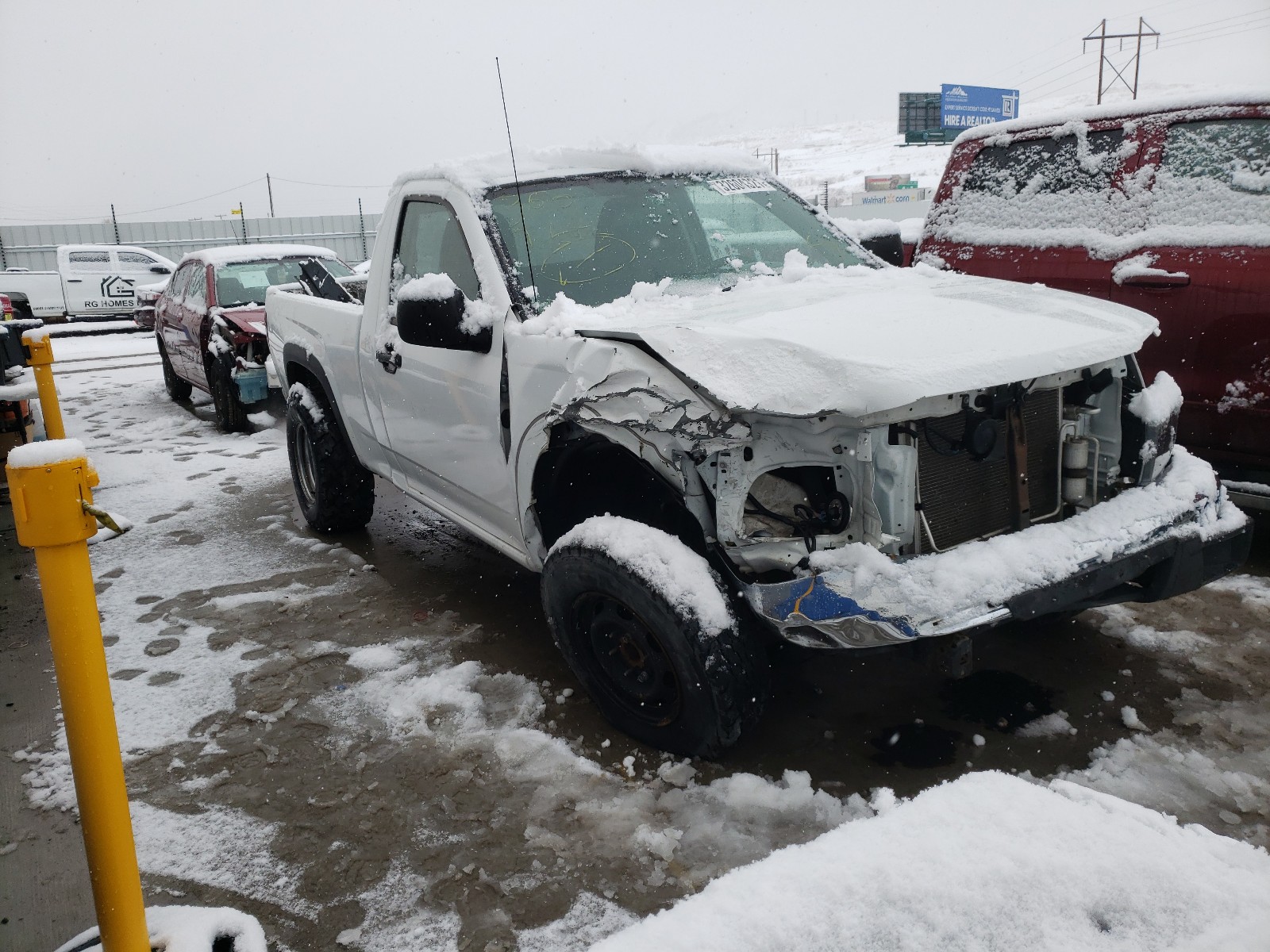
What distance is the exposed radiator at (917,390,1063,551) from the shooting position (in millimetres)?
2566

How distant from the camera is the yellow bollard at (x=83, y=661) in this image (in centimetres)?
169

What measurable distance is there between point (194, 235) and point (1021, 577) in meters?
33.2

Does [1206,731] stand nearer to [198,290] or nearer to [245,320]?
[245,320]

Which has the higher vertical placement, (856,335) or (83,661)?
(856,335)

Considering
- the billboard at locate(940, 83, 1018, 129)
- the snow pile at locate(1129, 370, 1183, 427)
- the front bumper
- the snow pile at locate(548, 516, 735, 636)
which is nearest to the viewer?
the front bumper

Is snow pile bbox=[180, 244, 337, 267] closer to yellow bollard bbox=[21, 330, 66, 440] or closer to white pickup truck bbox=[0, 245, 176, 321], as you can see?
yellow bollard bbox=[21, 330, 66, 440]

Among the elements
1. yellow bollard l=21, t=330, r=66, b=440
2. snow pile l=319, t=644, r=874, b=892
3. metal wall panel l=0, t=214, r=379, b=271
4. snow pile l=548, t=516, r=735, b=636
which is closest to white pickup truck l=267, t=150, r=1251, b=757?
snow pile l=548, t=516, r=735, b=636

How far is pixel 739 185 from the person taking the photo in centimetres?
394

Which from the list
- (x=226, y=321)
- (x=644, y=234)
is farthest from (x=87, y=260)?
(x=644, y=234)

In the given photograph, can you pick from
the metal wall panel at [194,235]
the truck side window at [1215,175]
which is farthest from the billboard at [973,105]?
the truck side window at [1215,175]

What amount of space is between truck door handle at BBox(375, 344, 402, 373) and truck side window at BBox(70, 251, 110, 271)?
64.8 feet

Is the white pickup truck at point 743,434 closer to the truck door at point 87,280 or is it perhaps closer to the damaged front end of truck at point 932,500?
the damaged front end of truck at point 932,500

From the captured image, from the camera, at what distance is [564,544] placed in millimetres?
2912

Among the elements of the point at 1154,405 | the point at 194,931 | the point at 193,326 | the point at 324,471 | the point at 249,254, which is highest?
the point at 249,254
